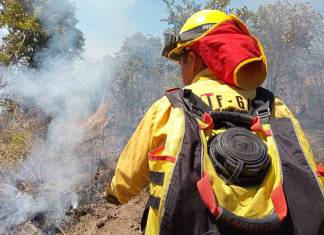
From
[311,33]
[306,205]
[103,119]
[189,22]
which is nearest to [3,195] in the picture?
[189,22]

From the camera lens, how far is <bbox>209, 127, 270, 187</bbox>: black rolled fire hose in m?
1.48

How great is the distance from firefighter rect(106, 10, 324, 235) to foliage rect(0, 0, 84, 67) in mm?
10591

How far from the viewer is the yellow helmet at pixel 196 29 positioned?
6.34ft

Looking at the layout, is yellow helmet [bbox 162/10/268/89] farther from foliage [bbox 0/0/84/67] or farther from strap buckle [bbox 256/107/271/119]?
foliage [bbox 0/0/84/67]

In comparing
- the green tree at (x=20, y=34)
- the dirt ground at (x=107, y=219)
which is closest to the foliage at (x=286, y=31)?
the green tree at (x=20, y=34)

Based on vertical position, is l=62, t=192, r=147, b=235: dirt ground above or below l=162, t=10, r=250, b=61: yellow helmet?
below

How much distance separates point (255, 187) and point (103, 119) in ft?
88.9

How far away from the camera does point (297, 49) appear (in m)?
19.3

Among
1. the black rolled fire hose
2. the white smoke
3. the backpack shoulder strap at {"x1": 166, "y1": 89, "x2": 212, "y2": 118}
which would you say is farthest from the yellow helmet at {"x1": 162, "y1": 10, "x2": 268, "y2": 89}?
the white smoke

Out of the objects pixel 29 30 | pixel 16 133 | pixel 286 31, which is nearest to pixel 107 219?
pixel 16 133

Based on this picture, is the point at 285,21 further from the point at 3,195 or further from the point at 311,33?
the point at 3,195

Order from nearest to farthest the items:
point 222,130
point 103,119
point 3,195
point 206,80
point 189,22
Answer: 1. point 222,130
2. point 206,80
3. point 189,22
4. point 3,195
5. point 103,119

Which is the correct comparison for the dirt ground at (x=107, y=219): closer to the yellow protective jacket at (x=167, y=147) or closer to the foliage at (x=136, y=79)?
the yellow protective jacket at (x=167, y=147)

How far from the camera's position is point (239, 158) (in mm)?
1492
